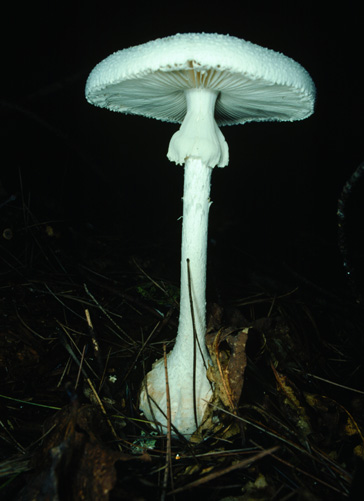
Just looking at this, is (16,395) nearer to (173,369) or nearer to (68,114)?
(173,369)

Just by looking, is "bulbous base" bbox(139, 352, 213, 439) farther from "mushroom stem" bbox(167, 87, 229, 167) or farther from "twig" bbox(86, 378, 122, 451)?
"mushroom stem" bbox(167, 87, 229, 167)

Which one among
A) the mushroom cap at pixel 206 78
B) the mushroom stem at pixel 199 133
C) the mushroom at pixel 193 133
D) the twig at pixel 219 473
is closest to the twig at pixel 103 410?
the mushroom at pixel 193 133

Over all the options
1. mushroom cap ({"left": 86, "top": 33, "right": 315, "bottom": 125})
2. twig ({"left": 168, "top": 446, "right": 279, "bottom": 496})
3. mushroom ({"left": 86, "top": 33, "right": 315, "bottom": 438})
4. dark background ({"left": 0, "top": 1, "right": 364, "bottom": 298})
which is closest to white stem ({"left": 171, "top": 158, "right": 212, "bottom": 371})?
mushroom ({"left": 86, "top": 33, "right": 315, "bottom": 438})

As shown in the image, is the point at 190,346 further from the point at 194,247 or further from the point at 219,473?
the point at 219,473

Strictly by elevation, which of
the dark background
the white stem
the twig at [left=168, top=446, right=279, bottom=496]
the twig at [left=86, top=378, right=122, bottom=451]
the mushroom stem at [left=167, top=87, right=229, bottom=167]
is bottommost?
the twig at [left=168, top=446, right=279, bottom=496]

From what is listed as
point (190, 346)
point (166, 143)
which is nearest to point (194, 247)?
point (190, 346)

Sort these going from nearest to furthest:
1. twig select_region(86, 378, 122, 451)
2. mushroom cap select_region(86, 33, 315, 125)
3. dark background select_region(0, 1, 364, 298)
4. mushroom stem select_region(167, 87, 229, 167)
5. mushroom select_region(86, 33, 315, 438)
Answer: mushroom cap select_region(86, 33, 315, 125) → mushroom select_region(86, 33, 315, 438) → twig select_region(86, 378, 122, 451) → mushroom stem select_region(167, 87, 229, 167) → dark background select_region(0, 1, 364, 298)
